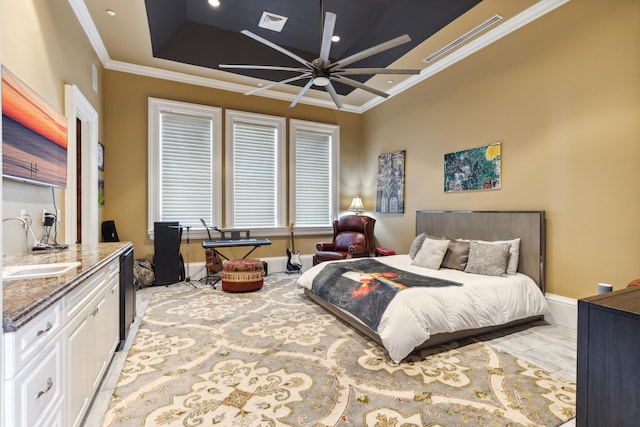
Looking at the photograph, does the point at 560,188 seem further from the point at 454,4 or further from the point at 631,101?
the point at 454,4

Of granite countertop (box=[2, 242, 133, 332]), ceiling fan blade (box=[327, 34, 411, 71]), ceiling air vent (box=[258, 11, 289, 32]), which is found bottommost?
granite countertop (box=[2, 242, 133, 332])

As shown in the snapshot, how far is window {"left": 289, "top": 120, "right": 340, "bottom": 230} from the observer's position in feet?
20.1

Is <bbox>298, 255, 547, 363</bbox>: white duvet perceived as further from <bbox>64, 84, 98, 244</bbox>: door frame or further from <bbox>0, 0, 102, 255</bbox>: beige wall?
<bbox>64, 84, 98, 244</bbox>: door frame

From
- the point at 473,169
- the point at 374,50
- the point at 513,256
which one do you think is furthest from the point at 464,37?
the point at 513,256

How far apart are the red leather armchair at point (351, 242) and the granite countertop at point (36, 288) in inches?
138

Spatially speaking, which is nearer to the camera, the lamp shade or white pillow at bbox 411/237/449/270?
white pillow at bbox 411/237/449/270

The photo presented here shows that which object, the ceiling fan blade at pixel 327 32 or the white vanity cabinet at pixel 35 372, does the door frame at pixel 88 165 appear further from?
the ceiling fan blade at pixel 327 32

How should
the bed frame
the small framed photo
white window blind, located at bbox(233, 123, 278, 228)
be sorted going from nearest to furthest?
1. the bed frame
2. the small framed photo
3. white window blind, located at bbox(233, 123, 278, 228)

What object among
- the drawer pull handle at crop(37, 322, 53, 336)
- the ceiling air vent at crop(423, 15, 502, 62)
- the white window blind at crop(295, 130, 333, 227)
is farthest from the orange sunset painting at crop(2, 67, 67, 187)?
the ceiling air vent at crop(423, 15, 502, 62)

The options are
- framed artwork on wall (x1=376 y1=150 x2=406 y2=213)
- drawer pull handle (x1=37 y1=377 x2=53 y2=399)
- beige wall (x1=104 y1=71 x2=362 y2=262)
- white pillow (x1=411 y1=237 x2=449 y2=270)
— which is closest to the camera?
drawer pull handle (x1=37 y1=377 x2=53 y2=399)

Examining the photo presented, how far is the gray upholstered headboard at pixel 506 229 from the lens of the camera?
11.3ft

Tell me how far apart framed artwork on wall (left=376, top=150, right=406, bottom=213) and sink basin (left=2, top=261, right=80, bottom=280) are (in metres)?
4.70

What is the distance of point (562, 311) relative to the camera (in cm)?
331

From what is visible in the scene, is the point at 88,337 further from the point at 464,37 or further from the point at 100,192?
the point at 464,37
